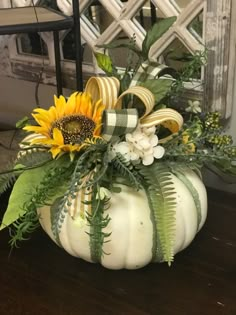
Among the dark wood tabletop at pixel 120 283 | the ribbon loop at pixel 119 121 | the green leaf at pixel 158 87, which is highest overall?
the green leaf at pixel 158 87

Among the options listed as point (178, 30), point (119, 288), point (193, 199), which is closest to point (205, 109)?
point (178, 30)

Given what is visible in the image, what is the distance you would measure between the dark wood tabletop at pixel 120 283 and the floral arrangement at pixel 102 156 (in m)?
0.06

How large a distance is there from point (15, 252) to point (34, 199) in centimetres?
16

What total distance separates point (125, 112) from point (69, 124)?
0.08 m

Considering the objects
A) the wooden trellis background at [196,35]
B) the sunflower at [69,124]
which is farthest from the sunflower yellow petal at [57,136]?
the wooden trellis background at [196,35]

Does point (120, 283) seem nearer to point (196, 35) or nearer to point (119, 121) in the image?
point (119, 121)

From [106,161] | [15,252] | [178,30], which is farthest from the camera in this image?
[178,30]

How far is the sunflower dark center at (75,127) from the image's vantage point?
0.71m

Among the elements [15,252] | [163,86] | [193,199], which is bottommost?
[15,252]

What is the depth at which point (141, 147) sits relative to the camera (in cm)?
69

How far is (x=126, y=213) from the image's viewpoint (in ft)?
2.28

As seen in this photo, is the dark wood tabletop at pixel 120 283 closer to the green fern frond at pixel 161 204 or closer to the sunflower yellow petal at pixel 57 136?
the green fern frond at pixel 161 204

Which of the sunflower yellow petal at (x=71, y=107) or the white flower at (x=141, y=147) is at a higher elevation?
the sunflower yellow petal at (x=71, y=107)

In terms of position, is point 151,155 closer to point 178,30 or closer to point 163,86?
point 163,86
